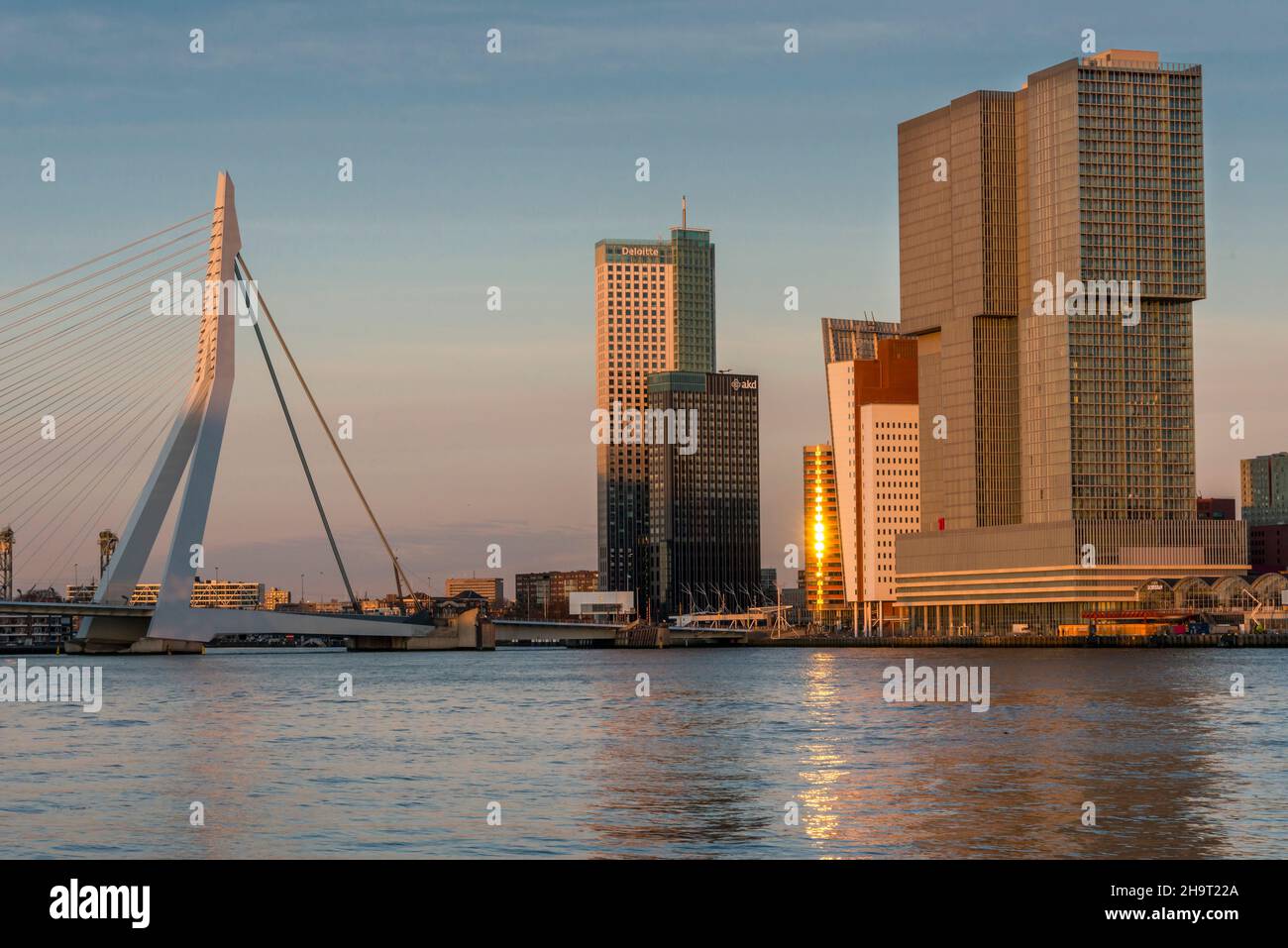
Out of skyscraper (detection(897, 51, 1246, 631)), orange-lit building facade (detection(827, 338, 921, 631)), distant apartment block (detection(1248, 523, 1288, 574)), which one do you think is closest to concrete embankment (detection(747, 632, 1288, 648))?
skyscraper (detection(897, 51, 1246, 631))

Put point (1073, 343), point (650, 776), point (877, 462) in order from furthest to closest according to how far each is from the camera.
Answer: point (877, 462)
point (1073, 343)
point (650, 776)

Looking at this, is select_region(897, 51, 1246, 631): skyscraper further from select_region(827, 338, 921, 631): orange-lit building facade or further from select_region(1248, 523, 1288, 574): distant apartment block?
select_region(1248, 523, 1288, 574): distant apartment block

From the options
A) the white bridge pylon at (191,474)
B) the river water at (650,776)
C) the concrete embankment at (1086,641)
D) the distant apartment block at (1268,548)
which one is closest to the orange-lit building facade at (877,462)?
the concrete embankment at (1086,641)

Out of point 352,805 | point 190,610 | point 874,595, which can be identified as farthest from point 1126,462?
Result: point 352,805

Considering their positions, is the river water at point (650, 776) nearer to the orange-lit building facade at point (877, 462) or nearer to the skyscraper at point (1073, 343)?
the skyscraper at point (1073, 343)

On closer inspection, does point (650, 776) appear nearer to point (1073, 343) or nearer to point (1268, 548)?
point (1073, 343)

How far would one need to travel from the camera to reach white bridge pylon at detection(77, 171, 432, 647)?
7681 cm

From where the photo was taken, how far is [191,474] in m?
76.4

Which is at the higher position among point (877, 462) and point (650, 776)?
point (877, 462)

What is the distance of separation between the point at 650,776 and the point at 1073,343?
12425cm

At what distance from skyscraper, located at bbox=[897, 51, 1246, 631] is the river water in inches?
3441

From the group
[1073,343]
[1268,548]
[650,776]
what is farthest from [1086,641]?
[650,776]
